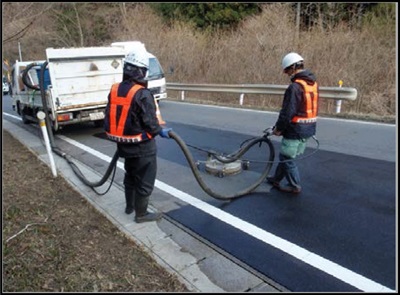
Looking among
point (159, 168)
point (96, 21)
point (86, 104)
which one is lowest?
point (159, 168)

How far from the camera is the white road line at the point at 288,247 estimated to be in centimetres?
300

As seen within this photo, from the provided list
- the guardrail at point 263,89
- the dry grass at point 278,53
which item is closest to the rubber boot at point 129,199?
the dry grass at point 278,53

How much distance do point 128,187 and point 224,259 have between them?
5.21 feet

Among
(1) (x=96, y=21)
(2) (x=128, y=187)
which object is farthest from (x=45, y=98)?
(1) (x=96, y=21)

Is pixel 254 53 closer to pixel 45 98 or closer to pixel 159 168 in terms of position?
pixel 45 98

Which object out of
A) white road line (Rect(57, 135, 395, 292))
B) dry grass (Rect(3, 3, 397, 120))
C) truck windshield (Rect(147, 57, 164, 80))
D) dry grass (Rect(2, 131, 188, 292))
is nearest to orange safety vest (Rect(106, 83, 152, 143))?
dry grass (Rect(2, 131, 188, 292))

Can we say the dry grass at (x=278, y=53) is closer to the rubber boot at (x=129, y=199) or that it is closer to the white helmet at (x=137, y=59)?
the white helmet at (x=137, y=59)

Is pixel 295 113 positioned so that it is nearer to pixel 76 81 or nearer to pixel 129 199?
pixel 129 199

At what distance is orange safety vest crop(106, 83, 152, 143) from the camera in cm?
381

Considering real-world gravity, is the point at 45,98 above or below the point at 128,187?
above

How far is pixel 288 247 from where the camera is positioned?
358cm

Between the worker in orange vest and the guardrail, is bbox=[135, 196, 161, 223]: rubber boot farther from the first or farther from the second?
the guardrail

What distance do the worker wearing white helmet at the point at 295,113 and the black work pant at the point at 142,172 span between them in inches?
68.8

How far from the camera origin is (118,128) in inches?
154
